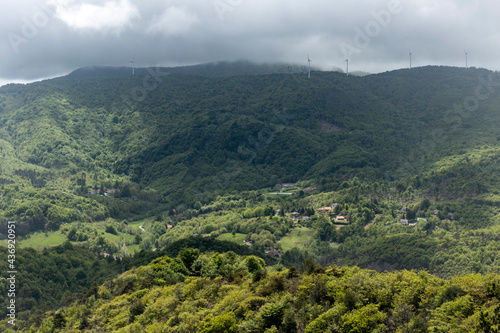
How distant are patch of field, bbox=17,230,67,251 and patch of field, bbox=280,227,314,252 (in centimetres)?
6603

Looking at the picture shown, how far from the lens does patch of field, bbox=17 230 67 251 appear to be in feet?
454

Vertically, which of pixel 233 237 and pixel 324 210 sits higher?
pixel 324 210

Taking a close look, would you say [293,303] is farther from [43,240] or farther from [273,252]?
[43,240]

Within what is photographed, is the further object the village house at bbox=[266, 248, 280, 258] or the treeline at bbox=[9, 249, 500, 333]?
the village house at bbox=[266, 248, 280, 258]

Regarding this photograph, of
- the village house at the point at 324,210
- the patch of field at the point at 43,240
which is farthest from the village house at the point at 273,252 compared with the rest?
the patch of field at the point at 43,240

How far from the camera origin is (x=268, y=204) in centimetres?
18125

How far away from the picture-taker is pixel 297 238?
141625 millimetres

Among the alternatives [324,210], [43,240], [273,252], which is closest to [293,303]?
[273,252]

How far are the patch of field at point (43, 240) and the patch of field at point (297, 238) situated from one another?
6603 cm

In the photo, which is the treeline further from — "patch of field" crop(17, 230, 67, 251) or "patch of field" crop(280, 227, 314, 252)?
"patch of field" crop(17, 230, 67, 251)

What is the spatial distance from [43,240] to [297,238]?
248 feet

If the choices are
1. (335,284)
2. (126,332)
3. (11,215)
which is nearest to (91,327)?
(126,332)

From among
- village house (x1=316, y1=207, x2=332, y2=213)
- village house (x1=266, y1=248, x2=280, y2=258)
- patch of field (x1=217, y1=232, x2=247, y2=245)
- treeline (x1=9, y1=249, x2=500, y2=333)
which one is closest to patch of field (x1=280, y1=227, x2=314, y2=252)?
village house (x1=266, y1=248, x2=280, y2=258)

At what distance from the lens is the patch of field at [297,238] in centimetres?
13575
